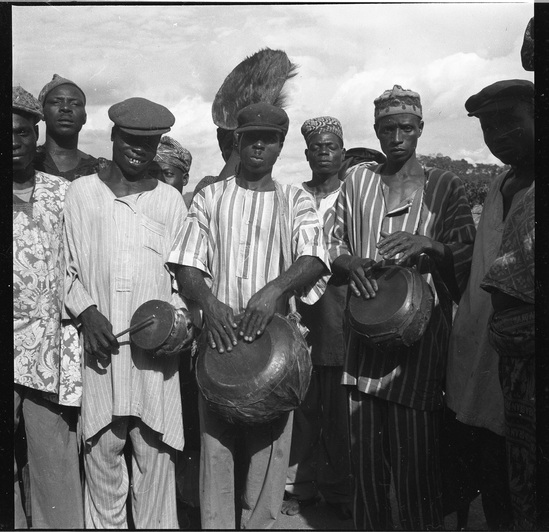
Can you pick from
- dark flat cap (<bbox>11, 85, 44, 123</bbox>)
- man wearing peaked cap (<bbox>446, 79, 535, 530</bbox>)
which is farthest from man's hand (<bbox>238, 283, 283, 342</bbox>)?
dark flat cap (<bbox>11, 85, 44, 123</bbox>)

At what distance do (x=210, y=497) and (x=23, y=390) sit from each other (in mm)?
1134

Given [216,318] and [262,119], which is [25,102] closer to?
[262,119]

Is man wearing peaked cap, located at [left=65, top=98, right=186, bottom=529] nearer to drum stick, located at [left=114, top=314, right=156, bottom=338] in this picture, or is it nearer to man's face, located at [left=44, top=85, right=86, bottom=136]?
drum stick, located at [left=114, top=314, right=156, bottom=338]

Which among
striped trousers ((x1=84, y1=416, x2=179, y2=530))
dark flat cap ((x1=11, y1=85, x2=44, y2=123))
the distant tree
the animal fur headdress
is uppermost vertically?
the animal fur headdress

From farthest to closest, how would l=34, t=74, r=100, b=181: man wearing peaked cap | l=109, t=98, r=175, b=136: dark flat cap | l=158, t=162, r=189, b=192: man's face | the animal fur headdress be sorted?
l=158, t=162, r=189, b=192: man's face → the animal fur headdress → l=34, t=74, r=100, b=181: man wearing peaked cap → l=109, t=98, r=175, b=136: dark flat cap

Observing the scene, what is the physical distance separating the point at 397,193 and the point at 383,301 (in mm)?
685

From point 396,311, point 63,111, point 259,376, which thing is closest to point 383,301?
point 396,311

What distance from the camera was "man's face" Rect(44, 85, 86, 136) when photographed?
436cm

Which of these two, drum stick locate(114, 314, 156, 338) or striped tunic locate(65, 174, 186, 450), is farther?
striped tunic locate(65, 174, 186, 450)

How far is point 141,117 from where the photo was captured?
11.6 ft

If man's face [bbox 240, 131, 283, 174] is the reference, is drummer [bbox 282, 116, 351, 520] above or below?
below

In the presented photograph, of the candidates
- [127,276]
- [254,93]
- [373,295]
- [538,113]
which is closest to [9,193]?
[127,276]

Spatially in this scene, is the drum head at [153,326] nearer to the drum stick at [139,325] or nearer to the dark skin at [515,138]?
the drum stick at [139,325]

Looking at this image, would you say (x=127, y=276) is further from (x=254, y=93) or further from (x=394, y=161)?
(x=254, y=93)
